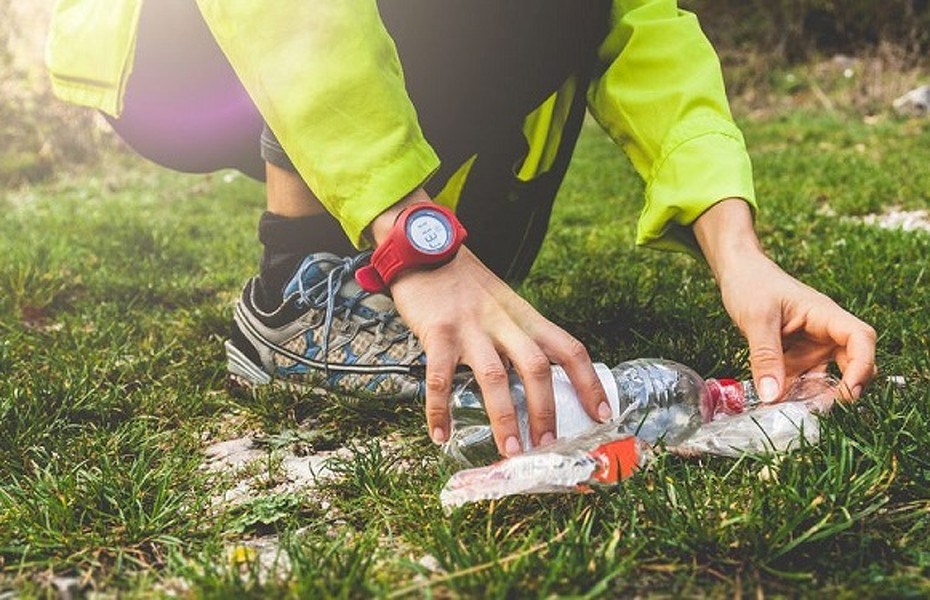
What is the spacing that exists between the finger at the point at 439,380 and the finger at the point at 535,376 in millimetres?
99

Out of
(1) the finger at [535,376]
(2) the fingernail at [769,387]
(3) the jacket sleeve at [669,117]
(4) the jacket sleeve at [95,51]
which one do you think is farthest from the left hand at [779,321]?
(4) the jacket sleeve at [95,51]

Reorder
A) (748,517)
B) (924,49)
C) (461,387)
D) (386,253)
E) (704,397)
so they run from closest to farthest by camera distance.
→ (748,517)
(386,253)
(461,387)
(704,397)
(924,49)

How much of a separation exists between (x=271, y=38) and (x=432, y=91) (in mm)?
977

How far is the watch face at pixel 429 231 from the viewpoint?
66.9 inches

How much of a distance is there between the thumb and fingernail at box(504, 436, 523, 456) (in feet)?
1.79

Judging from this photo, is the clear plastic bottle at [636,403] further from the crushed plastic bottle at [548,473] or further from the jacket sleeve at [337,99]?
the jacket sleeve at [337,99]

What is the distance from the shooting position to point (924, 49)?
605 inches

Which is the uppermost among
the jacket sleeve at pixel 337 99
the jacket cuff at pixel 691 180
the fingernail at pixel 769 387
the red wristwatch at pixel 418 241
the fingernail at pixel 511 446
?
the jacket sleeve at pixel 337 99

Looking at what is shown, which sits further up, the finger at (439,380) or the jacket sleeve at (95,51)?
the jacket sleeve at (95,51)

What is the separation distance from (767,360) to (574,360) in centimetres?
45

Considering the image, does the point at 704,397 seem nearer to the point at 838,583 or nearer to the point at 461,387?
the point at 461,387

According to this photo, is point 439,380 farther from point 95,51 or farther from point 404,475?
point 95,51

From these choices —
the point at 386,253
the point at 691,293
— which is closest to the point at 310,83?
the point at 386,253

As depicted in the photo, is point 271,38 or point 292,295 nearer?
point 271,38
